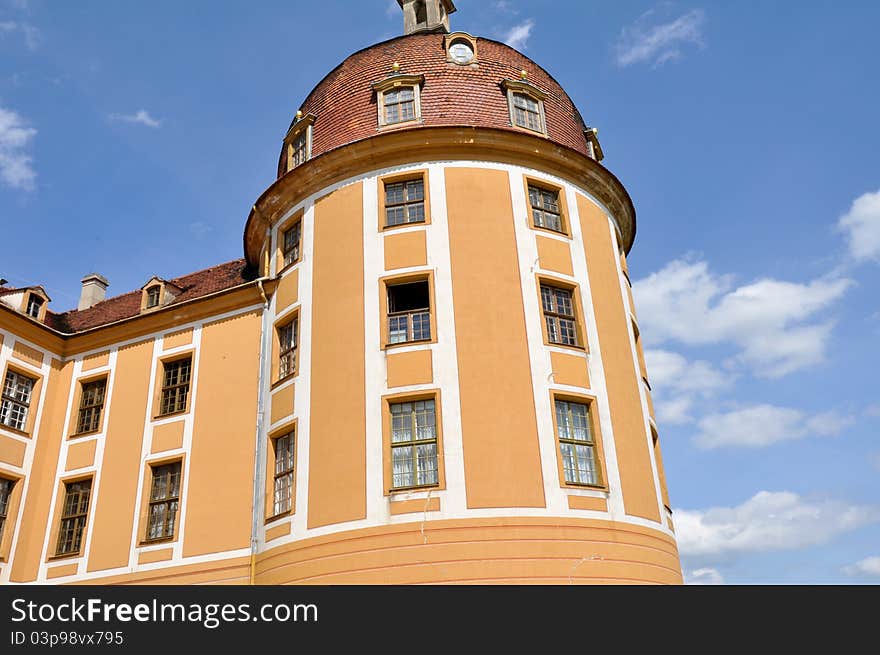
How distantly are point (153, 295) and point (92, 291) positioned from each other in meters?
7.79

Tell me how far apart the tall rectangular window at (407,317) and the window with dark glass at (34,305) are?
1503 cm

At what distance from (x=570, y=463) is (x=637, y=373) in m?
4.57

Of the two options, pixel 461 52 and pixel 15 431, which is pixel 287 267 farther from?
pixel 15 431

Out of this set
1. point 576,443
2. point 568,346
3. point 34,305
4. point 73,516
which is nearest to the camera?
point 576,443

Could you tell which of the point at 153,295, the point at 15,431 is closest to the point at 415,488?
the point at 153,295

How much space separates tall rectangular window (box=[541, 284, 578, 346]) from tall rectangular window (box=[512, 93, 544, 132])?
19.0 feet

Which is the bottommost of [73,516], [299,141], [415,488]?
[415,488]

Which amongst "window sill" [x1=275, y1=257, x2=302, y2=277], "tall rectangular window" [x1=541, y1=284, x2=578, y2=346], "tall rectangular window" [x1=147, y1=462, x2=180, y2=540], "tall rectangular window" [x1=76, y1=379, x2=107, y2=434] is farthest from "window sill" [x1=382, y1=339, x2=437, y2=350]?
"tall rectangular window" [x1=76, y1=379, x2=107, y2=434]

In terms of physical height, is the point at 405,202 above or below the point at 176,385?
above

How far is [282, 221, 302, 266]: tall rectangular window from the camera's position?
22688 millimetres

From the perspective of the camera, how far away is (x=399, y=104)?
22953 mm

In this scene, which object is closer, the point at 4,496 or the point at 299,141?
the point at 4,496

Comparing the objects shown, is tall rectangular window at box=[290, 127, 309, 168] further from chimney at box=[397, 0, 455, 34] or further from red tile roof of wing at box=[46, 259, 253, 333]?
chimney at box=[397, 0, 455, 34]
